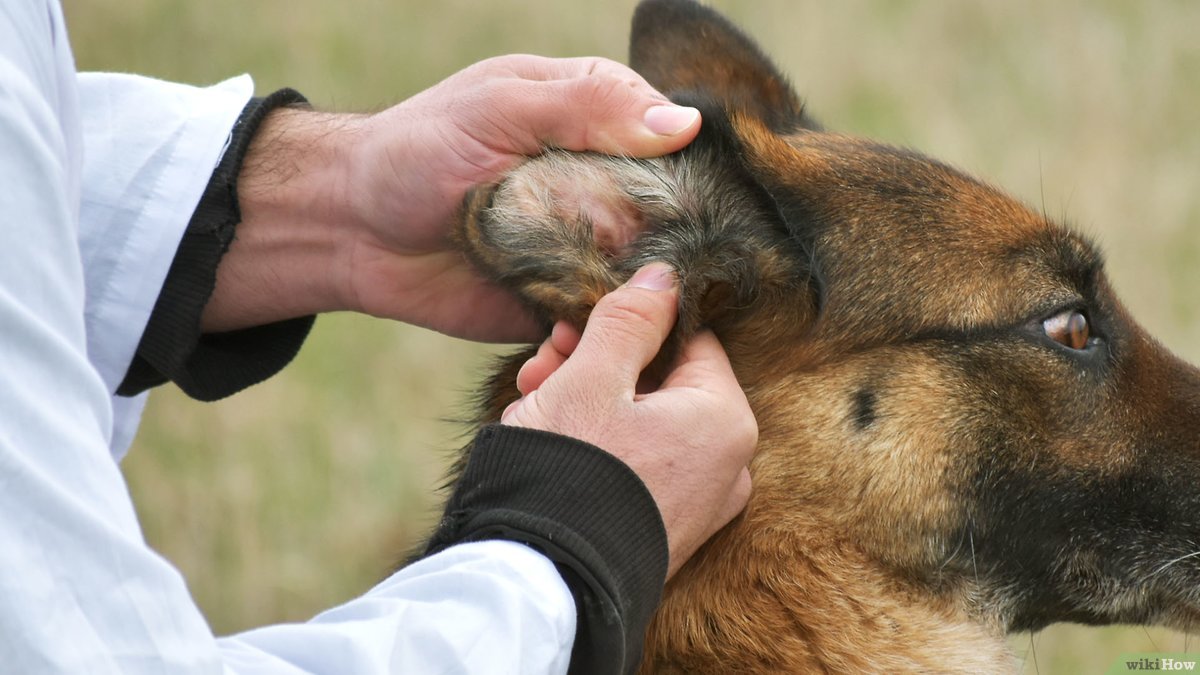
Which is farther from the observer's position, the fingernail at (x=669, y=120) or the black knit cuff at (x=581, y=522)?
the fingernail at (x=669, y=120)

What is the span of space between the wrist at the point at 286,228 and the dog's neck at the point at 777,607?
1.46 metres

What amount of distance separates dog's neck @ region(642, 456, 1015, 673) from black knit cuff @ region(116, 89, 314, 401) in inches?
61.6

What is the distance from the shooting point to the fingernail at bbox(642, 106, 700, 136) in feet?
10.2

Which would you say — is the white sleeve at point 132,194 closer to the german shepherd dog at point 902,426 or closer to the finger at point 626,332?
the german shepherd dog at point 902,426

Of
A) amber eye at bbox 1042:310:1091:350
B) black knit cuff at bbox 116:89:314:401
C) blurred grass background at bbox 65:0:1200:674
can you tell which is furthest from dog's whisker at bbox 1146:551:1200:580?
black knit cuff at bbox 116:89:314:401

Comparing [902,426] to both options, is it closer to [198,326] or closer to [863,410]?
[863,410]

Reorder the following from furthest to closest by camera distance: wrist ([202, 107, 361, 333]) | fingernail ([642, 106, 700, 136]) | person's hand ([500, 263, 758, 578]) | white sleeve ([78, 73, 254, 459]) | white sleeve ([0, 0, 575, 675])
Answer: wrist ([202, 107, 361, 333]) < white sleeve ([78, 73, 254, 459]) < fingernail ([642, 106, 700, 136]) < person's hand ([500, 263, 758, 578]) < white sleeve ([0, 0, 575, 675])

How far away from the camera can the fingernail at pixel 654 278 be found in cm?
300

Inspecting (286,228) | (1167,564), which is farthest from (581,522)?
(286,228)

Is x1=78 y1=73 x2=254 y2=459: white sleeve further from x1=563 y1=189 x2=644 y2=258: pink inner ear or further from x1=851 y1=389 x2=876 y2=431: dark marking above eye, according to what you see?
x1=851 y1=389 x2=876 y2=431: dark marking above eye

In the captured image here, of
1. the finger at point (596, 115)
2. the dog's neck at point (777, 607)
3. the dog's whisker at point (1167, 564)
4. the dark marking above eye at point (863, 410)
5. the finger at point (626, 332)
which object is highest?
the finger at point (596, 115)

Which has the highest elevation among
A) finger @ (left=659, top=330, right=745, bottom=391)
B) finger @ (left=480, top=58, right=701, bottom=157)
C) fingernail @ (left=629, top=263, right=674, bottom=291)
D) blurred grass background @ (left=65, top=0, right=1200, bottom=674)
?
finger @ (left=480, top=58, right=701, bottom=157)

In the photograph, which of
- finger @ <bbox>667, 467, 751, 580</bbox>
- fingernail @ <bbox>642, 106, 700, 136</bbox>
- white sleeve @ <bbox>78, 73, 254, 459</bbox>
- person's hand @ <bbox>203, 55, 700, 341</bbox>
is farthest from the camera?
white sleeve @ <bbox>78, 73, 254, 459</bbox>

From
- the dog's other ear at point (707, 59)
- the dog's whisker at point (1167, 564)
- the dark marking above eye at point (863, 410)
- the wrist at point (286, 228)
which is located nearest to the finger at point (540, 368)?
the dark marking above eye at point (863, 410)
